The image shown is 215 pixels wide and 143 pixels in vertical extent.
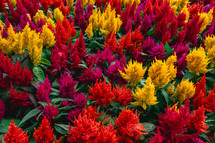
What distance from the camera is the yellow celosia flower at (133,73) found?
1759mm

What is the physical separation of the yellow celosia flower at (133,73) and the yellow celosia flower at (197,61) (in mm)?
656

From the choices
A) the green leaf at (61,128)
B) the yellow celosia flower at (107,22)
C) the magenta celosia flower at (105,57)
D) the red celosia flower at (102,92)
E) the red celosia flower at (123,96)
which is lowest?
the green leaf at (61,128)

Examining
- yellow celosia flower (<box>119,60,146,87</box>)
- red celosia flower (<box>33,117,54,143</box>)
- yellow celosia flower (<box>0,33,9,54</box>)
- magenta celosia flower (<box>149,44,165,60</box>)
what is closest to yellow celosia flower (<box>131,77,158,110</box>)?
yellow celosia flower (<box>119,60,146,87</box>)

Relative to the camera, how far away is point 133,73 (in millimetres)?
1797

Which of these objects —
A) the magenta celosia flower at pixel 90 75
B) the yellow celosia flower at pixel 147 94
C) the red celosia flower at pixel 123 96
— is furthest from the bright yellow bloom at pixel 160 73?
the magenta celosia flower at pixel 90 75

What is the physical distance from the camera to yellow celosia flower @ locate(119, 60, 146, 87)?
5.77 feet

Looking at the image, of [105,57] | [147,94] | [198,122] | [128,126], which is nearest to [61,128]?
[128,126]

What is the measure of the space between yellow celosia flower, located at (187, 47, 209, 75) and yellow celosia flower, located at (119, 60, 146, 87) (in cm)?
66

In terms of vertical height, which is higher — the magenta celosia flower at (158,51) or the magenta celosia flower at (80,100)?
the magenta celosia flower at (158,51)

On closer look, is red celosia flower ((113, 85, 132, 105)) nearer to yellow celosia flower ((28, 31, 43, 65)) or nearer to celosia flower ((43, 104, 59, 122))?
celosia flower ((43, 104, 59, 122))

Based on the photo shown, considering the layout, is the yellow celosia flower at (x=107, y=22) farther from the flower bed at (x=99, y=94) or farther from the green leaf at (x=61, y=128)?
the green leaf at (x=61, y=128)

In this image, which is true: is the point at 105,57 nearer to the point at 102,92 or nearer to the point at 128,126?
the point at 102,92

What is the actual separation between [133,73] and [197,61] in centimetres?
80

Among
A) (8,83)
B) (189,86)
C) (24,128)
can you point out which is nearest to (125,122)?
(189,86)
